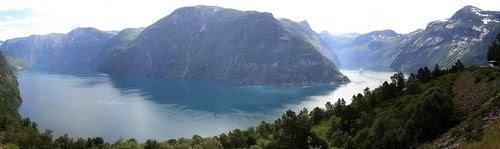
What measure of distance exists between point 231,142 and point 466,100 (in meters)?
78.0

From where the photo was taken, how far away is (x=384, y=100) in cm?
14300

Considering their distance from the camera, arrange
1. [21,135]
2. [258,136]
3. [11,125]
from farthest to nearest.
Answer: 1. [11,125]
2. [21,135]
3. [258,136]

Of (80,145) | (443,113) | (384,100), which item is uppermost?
(443,113)

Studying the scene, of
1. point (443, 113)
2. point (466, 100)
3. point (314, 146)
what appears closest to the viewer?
point (443, 113)

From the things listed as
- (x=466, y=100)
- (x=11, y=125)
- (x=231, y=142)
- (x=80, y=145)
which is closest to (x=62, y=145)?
(x=80, y=145)

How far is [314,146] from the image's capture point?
66438 millimetres

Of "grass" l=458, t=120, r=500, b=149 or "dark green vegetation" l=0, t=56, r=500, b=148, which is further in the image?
"dark green vegetation" l=0, t=56, r=500, b=148

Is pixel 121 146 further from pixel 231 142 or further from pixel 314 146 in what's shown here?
pixel 314 146

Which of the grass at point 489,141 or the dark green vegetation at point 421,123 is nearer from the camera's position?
the grass at point 489,141

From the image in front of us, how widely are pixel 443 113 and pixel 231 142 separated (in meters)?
84.0

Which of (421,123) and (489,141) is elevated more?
(489,141)

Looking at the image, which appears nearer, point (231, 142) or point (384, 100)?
point (231, 142)

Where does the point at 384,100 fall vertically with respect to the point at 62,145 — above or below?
above

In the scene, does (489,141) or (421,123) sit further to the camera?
(421,123)
